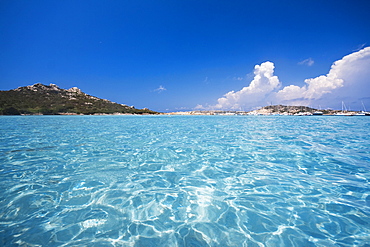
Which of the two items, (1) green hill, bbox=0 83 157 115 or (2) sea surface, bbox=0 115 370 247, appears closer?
(2) sea surface, bbox=0 115 370 247

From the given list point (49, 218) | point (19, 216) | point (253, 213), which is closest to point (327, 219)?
point (253, 213)

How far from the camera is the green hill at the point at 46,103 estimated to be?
79.4 m

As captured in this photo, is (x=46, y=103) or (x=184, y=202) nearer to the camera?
(x=184, y=202)

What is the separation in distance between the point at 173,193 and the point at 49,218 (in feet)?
9.15

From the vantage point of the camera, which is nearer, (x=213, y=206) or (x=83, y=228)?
(x=83, y=228)

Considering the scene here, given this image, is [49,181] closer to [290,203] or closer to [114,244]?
[114,244]

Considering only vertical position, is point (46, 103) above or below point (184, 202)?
above

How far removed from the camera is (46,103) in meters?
101

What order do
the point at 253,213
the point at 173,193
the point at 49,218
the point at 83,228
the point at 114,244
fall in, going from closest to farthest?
the point at 114,244 → the point at 83,228 → the point at 49,218 → the point at 253,213 → the point at 173,193

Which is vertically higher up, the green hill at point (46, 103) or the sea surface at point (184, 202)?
the green hill at point (46, 103)

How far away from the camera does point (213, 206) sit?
4.05 meters

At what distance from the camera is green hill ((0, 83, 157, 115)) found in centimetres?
7936

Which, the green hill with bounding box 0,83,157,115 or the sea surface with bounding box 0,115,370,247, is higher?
the green hill with bounding box 0,83,157,115

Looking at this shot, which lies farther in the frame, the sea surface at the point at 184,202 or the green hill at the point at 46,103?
the green hill at the point at 46,103
